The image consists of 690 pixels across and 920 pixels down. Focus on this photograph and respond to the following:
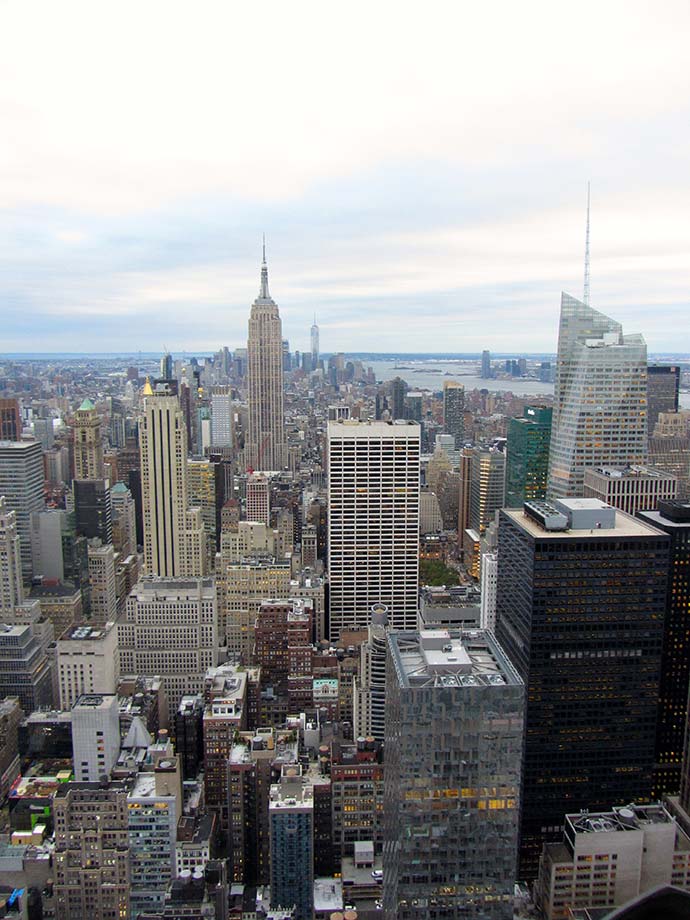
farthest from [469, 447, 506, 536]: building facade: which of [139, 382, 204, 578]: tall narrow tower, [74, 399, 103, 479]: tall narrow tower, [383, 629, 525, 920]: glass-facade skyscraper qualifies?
[383, 629, 525, 920]: glass-facade skyscraper

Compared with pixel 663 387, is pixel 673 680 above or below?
below

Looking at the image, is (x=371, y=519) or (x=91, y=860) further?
(x=371, y=519)

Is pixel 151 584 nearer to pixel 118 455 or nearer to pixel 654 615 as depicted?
pixel 654 615

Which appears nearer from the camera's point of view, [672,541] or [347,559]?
[672,541]

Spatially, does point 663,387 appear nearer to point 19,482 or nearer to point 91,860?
point 19,482

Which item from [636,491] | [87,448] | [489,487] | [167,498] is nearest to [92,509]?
[167,498]

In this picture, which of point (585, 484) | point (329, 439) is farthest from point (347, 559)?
point (585, 484)

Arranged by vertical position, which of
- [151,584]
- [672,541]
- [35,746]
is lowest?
[35,746]
